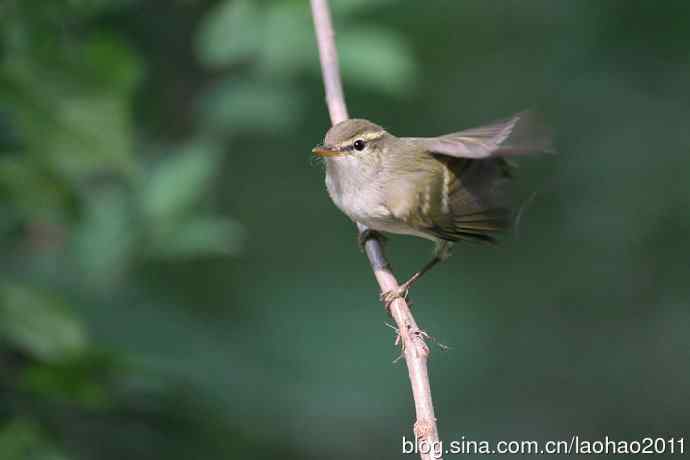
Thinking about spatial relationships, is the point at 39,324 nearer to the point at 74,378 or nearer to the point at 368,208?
the point at 74,378

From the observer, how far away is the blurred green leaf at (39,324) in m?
2.86

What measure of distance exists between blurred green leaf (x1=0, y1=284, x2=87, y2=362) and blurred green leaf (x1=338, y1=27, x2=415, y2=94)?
5.59 feet

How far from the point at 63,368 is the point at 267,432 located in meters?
1.99

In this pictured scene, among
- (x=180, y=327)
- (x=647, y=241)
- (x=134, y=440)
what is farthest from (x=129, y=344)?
(x=647, y=241)

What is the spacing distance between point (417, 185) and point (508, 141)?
90 centimetres

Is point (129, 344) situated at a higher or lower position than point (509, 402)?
lower

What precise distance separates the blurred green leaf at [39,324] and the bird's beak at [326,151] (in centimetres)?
110

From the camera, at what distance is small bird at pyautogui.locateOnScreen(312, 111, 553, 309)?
349 cm

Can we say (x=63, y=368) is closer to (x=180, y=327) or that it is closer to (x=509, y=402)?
(x=180, y=327)

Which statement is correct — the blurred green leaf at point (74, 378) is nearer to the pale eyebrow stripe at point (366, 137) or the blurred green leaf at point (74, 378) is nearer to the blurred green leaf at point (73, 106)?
the blurred green leaf at point (73, 106)

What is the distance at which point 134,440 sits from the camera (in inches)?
143

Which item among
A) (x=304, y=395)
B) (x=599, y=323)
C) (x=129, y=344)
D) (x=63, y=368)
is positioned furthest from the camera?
(x=599, y=323)

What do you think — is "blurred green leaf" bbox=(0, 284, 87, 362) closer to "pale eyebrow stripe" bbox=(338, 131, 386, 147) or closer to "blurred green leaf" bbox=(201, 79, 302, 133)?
Result: "pale eyebrow stripe" bbox=(338, 131, 386, 147)

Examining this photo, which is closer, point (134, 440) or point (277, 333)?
point (134, 440)
